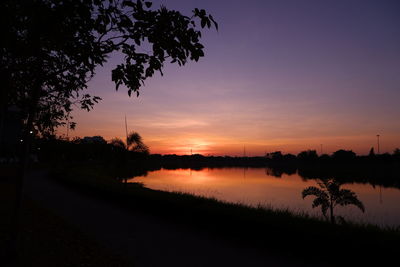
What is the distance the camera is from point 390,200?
2880 centimetres

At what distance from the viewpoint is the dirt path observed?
6.85 meters

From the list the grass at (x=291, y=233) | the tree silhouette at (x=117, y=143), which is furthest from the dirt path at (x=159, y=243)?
Result: the tree silhouette at (x=117, y=143)

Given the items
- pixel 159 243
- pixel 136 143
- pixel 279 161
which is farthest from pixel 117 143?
pixel 279 161

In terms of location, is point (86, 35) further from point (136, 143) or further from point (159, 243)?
point (136, 143)

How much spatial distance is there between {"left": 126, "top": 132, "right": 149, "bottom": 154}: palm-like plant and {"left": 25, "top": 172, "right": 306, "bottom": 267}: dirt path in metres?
8.28

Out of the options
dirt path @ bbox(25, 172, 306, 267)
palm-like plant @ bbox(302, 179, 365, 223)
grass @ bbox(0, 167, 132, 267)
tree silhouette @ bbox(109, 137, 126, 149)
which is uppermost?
tree silhouette @ bbox(109, 137, 126, 149)

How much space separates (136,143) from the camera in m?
20.4

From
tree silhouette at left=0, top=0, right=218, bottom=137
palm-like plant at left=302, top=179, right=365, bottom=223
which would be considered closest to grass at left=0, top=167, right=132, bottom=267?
tree silhouette at left=0, top=0, right=218, bottom=137

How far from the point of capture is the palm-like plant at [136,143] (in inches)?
794

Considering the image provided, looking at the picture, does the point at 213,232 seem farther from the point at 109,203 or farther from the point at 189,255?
the point at 109,203

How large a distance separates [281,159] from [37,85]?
201m

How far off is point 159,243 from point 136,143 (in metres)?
12.9

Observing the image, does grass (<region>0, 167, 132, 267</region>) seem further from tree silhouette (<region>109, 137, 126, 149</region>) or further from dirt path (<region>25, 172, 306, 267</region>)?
tree silhouette (<region>109, 137, 126, 149</region>)

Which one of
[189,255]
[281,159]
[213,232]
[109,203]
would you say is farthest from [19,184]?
[281,159]
